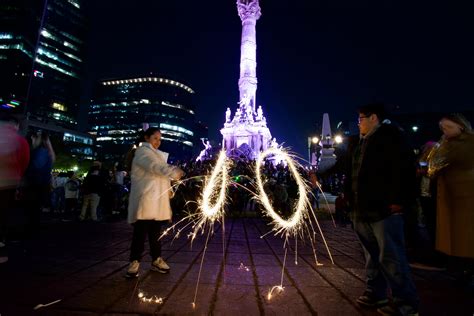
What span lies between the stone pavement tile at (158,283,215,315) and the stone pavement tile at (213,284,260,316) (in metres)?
0.12

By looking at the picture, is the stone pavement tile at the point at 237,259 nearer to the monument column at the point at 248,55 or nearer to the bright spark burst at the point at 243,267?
the bright spark burst at the point at 243,267

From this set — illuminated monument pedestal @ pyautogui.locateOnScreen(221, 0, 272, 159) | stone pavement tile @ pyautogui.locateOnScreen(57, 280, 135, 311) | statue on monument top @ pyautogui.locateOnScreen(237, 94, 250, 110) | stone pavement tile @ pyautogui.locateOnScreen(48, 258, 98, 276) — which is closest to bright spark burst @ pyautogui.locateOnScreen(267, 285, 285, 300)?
stone pavement tile @ pyautogui.locateOnScreen(57, 280, 135, 311)

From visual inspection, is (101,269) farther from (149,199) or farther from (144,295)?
(144,295)

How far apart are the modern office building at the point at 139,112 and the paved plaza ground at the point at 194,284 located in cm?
10418

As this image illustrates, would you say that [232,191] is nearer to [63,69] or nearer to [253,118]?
[253,118]

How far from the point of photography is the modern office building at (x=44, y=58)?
71.2 meters

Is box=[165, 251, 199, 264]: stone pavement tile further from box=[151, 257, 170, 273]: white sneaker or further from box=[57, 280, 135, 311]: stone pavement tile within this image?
box=[57, 280, 135, 311]: stone pavement tile

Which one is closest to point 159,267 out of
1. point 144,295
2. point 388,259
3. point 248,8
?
point 144,295

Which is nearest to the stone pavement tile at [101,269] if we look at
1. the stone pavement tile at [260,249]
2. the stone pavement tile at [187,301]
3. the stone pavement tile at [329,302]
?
the stone pavement tile at [187,301]

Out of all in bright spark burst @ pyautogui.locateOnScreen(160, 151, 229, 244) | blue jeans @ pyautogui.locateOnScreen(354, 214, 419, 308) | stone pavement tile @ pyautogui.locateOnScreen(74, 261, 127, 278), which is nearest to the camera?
blue jeans @ pyautogui.locateOnScreen(354, 214, 419, 308)

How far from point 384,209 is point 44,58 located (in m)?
108

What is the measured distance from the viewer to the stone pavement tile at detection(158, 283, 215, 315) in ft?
8.93

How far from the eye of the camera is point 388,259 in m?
2.76

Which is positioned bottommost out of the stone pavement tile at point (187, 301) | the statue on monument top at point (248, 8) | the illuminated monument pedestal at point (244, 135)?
the stone pavement tile at point (187, 301)
